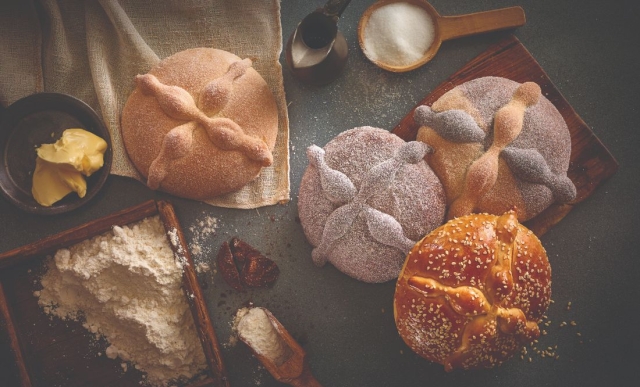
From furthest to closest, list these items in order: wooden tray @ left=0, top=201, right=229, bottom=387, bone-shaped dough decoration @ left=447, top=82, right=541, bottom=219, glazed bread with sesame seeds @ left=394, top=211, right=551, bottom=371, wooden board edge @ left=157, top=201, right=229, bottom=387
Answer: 1. wooden tray @ left=0, top=201, right=229, bottom=387
2. wooden board edge @ left=157, top=201, right=229, bottom=387
3. bone-shaped dough decoration @ left=447, top=82, right=541, bottom=219
4. glazed bread with sesame seeds @ left=394, top=211, right=551, bottom=371

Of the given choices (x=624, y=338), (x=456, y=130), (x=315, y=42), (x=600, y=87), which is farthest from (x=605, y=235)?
(x=315, y=42)

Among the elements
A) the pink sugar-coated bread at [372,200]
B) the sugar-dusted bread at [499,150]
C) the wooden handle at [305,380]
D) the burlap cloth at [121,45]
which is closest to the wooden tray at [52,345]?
the wooden handle at [305,380]

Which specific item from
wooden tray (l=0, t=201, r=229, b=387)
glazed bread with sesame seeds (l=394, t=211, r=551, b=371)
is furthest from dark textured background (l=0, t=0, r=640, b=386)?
glazed bread with sesame seeds (l=394, t=211, r=551, b=371)

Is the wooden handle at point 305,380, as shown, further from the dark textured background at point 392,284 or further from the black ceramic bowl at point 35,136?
the black ceramic bowl at point 35,136

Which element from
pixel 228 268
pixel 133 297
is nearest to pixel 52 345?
pixel 133 297

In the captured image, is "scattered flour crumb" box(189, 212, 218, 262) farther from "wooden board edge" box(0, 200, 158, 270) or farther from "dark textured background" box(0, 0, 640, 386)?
"wooden board edge" box(0, 200, 158, 270)

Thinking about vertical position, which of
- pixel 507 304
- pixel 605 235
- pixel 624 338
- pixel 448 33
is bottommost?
pixel 624 338

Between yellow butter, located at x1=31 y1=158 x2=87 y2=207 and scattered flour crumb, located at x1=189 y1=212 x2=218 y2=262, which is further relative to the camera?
scattered flour crumb, located at x1=189 y1=212 x2=218 y2=262

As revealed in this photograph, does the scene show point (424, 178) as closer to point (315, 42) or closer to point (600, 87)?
point (315, 42)
